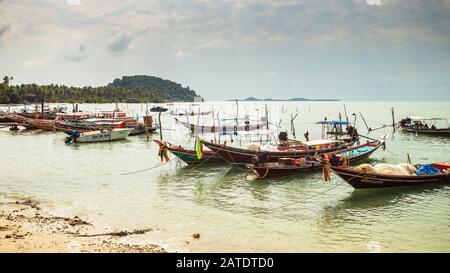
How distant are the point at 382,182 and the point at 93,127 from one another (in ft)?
123

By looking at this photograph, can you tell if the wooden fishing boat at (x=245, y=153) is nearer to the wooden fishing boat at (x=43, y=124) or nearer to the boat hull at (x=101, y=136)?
the boat hull at (x=101, y=136)

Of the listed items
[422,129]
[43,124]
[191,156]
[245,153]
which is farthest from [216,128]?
[245,153]

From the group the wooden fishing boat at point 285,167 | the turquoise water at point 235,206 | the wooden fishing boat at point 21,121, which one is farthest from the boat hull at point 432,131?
the wooden fishing boat at point 21,121

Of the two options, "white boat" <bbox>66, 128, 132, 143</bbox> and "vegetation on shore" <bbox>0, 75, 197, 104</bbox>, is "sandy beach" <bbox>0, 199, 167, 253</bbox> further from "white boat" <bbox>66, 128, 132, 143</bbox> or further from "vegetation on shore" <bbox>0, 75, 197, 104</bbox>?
"vegetation on shore" <bbox>0, 75, 197, 104</bbox>

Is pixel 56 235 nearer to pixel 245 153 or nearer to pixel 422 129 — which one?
pixel 245 153

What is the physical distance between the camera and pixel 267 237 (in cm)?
1173

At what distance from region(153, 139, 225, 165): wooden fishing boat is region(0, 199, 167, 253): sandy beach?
11.0 m

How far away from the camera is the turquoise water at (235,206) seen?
11562mm

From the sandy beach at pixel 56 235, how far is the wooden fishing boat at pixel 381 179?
9.15 meters

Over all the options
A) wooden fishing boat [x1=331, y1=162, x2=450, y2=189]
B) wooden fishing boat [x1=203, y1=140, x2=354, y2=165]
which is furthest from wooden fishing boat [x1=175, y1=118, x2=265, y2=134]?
wooden fishing boat [x1=331, y1=162, x2=450, y2=189]

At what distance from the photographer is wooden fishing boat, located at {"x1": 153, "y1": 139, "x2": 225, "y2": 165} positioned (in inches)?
950

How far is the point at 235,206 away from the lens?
15281 mm

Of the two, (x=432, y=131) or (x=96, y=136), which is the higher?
(x=432, y=131)

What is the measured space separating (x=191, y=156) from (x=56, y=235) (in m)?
13.8
